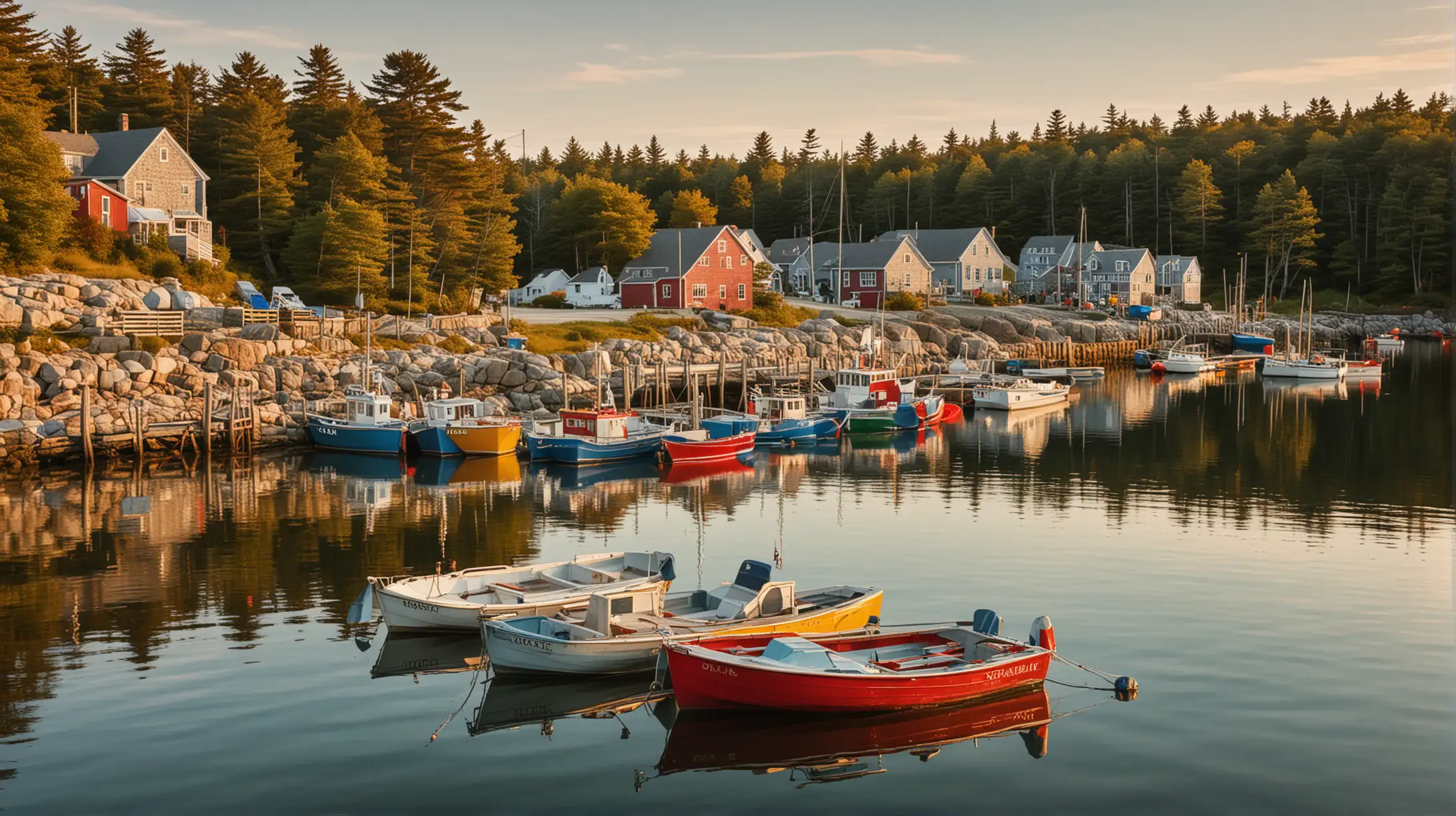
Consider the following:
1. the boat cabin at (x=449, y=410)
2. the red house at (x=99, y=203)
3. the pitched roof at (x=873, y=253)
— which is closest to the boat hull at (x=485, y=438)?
the boat cabin at (x=449, y=410)

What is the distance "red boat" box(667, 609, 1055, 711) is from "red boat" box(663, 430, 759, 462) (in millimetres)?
26351

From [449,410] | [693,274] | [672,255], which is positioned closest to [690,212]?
[672,255]

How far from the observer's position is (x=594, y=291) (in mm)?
91688

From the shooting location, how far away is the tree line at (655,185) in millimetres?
71688

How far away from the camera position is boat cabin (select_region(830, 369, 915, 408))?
58500 millimetres

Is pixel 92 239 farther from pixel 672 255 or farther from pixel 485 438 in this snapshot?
pixel 672 255

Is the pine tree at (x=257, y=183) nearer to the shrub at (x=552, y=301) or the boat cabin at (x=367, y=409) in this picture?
the shrub at (x=552, y=301)

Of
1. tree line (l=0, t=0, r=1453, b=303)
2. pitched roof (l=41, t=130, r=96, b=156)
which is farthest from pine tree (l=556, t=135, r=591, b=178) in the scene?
pitched roof (l=41, t=130, r=96, b=156)

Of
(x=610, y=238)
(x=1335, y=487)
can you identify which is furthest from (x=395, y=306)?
(x=1335, y=487)

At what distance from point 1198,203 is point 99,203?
110 metres

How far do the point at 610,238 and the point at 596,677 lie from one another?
7510 centimetres

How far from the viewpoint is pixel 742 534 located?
32.9m

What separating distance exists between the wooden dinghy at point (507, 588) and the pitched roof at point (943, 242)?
88.2 metres

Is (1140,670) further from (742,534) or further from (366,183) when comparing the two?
(366,183)
